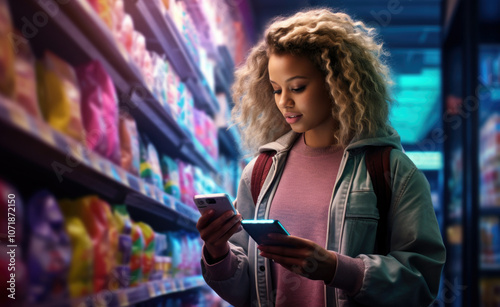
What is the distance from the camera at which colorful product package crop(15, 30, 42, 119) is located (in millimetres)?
1055

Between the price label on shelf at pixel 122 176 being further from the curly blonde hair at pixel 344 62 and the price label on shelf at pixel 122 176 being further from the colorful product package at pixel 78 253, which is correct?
the curly blonde hair at pixel 344 62

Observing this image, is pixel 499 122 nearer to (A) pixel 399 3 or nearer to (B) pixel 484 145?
(B) pixel 484 145

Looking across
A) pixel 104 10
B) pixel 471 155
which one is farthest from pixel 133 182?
pixel 471 155

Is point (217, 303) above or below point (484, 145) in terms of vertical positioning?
below

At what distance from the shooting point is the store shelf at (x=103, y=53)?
1317 millimetres

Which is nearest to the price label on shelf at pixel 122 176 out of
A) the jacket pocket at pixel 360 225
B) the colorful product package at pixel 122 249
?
the colorful product package at pixel 122 249

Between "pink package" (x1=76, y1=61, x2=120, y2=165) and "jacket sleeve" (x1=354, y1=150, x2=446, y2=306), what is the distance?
2.74ft

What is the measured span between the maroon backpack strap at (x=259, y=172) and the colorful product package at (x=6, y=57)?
0.78 meters

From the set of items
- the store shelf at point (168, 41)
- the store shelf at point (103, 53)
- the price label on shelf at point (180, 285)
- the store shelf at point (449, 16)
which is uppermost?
the store shelf at point (449, 16)

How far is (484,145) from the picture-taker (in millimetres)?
3732

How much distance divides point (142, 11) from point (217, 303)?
2159mm

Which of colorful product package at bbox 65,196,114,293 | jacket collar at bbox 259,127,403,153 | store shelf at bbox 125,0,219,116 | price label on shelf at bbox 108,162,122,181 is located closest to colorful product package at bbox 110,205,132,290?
colorful product package at bbox 65,196,114,293

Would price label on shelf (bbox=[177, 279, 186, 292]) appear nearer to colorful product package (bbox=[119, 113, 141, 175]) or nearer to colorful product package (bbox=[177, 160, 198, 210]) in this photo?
colorful product package (bbox=[177, 160, 198, 210])

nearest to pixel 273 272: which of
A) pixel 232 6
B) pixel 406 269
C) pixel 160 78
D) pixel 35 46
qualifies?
pixel 406 269
